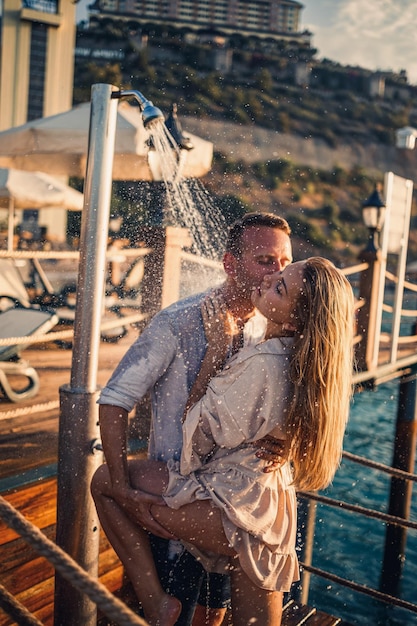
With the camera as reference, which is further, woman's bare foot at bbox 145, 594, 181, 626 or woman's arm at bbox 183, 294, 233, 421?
woman's arm at bbox 183, 294, 233, 421

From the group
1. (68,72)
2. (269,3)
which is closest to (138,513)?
(68,72)

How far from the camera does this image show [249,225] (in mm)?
2023

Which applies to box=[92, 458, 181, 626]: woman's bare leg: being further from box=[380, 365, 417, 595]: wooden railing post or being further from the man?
box=[380, 365, 417, 595]: wooden railing post

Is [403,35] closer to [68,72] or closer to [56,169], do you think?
[56,169]

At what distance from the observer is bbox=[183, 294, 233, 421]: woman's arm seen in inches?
73.8

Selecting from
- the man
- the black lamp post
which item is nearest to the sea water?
the black lamp post

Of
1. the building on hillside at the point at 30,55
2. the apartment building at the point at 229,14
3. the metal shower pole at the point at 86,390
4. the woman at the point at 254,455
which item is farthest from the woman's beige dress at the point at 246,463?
the apartment building at the point at 229,14

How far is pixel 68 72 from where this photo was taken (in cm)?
2148

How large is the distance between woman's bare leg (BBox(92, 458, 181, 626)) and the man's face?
62 centimetres

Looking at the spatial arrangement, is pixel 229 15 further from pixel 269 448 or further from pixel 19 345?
pixel 269 448

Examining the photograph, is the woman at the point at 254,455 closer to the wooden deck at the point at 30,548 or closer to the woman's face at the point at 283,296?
the woman's face at the point at 283,296

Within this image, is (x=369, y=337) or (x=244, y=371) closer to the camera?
(x=244, y=371)

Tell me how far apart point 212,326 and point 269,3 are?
6519 centimetres

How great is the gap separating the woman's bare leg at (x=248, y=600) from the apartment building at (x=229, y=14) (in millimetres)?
50800
